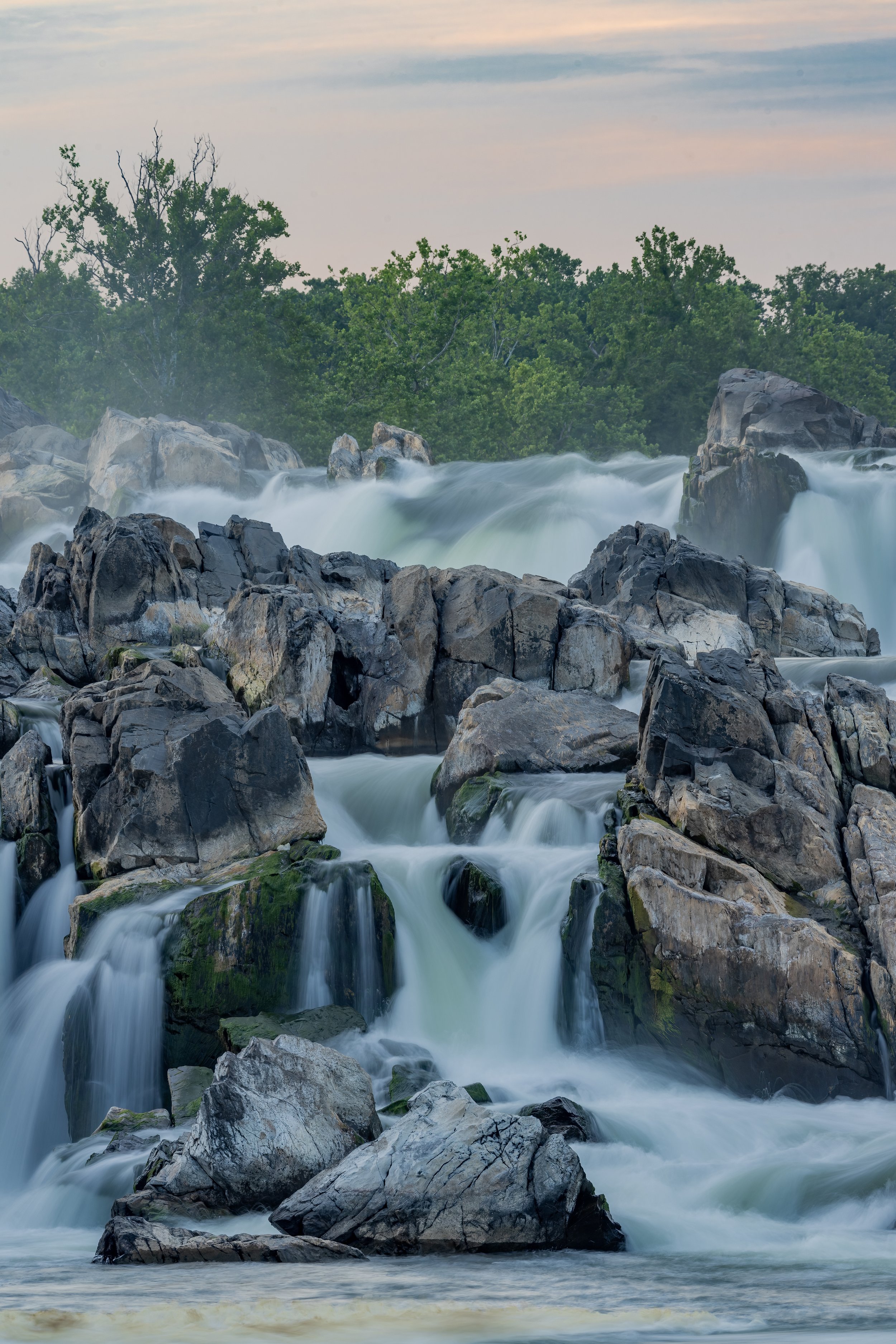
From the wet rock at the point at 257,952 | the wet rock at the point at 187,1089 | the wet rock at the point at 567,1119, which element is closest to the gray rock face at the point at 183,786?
the wet rock at the point at 257,952

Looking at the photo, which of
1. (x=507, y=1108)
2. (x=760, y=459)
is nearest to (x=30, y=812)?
→ (x=507, y=1108)

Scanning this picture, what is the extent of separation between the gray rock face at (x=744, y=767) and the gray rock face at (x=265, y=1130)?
17.3 feet

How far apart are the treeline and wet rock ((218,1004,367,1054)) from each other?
Answer: 44.3m

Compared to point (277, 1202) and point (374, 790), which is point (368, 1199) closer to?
point (277, 1202)

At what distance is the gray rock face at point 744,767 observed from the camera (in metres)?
14.2

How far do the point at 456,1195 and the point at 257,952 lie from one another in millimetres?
5086

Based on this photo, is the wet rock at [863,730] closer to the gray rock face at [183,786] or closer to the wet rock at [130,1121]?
the gray rock face at [183,786]

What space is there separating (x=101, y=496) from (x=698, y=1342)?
42712 millimetres

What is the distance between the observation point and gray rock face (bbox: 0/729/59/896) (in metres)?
15.9

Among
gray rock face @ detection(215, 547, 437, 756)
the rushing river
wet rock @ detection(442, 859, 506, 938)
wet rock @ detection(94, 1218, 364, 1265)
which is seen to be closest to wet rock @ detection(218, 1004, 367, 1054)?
the rushing river

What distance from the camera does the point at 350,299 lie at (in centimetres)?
7450

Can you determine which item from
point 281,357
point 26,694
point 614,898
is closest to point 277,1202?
point 614,898

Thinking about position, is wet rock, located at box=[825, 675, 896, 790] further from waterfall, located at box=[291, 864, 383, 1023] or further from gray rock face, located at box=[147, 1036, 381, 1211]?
gray rock face, located at box=[147, 1036, 381, 1211]

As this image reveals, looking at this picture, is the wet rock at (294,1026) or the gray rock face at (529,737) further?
the gray rock face at (529,737)
